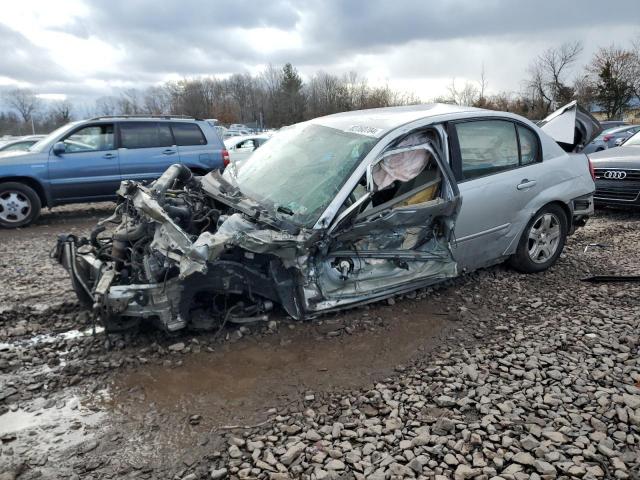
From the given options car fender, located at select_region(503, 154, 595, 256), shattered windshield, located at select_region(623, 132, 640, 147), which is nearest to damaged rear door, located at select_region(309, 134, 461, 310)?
car fender, located at select_region(503, 154, 595, 256)

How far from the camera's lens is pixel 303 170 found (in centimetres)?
410

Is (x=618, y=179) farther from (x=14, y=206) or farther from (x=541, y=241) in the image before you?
(x=14, y=206)

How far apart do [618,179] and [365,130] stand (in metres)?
5.67

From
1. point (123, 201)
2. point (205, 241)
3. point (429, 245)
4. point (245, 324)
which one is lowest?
point (245, 324)

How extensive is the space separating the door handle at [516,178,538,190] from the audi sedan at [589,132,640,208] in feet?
13.0

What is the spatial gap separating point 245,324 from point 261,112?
60.9m

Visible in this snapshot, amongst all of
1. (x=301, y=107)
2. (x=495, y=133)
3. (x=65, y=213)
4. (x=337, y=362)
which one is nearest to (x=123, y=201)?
(x=337, y=362)

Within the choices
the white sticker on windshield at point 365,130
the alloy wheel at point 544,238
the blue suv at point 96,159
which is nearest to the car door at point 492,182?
the alloy wheel at point 544,238

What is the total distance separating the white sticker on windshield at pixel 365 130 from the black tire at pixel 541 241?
75.9 inches

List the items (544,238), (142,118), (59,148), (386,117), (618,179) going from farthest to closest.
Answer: (142,118) < (59,148) < (618,179) < (544,238) < (386,117)

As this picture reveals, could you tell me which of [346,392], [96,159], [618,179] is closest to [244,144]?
[96,159]

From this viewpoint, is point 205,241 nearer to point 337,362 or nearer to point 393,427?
point 337,362

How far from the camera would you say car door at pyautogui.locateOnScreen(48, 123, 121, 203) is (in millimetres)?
8094

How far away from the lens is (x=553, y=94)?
43.7 meters
